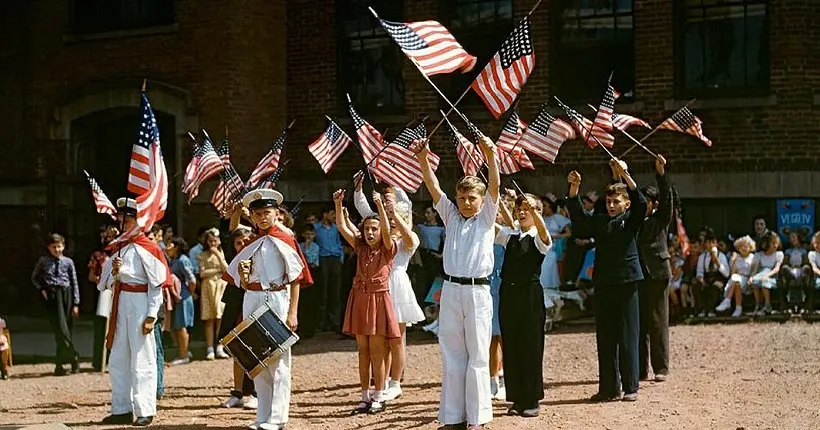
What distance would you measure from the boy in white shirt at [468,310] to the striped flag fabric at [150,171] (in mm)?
2411

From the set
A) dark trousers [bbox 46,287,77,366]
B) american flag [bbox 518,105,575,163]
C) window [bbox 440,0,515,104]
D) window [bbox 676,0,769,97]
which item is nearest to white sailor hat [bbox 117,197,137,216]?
dark trousers [bbox 46,287,77,366]

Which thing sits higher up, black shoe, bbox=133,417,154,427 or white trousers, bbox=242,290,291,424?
white trousers, bbox=242,290,291,424

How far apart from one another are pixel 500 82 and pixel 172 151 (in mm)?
10187

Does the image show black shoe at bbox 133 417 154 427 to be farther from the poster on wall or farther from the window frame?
the window frame

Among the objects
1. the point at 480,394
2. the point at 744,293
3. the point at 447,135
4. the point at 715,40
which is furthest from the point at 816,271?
the point at 480,394

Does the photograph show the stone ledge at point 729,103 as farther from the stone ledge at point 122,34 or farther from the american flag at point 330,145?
the stone ledge at point 122,34

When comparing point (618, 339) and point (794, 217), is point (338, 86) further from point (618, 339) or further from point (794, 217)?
point (618, 339)

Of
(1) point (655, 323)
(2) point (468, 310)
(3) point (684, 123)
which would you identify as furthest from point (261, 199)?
(3) point (684, 123)

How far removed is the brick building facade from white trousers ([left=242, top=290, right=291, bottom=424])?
8.96 metres

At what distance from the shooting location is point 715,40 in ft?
55.4

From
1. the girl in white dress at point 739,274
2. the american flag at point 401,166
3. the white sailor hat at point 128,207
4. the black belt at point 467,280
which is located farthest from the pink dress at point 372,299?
the girl in white dress at point 739,274

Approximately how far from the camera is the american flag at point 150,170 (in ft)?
30.7

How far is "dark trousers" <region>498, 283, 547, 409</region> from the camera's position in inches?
364

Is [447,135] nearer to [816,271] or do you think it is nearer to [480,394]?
[816,271]
